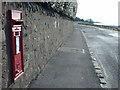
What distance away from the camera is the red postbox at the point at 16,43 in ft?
10.6

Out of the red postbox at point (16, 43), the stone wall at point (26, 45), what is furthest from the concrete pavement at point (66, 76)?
the red postbox at point (16, 43)

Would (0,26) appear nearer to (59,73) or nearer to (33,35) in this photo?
(33,35)

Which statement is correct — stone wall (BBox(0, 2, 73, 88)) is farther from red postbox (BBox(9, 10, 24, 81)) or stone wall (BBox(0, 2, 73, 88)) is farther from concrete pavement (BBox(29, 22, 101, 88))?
concrete pavement (BBox(29, 22, 101, 88))

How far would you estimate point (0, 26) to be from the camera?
282 cm

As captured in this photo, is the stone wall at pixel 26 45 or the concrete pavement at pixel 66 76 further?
the concrete pavement at pixel 66 76

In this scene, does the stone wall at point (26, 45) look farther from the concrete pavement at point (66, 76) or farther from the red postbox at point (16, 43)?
the concrete pavement at point (66, 76)

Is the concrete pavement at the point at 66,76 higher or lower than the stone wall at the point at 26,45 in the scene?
lower

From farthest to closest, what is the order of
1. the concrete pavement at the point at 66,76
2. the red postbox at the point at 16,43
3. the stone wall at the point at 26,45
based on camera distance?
the concrete pavement at the point at 66,76, the red postbox at the point at 16,43, the stone wall at the point at 26,45

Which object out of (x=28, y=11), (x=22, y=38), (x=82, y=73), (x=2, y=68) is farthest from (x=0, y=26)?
(x=82, y=73)

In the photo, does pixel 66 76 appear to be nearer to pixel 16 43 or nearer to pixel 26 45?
pixel 26 45

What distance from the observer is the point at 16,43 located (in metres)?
3.46

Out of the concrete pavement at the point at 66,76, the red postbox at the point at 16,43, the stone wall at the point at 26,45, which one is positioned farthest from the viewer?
the concrete pavement at the point at 66,76

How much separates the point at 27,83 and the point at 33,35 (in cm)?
139

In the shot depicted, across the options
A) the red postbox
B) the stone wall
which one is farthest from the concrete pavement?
the red postbox
